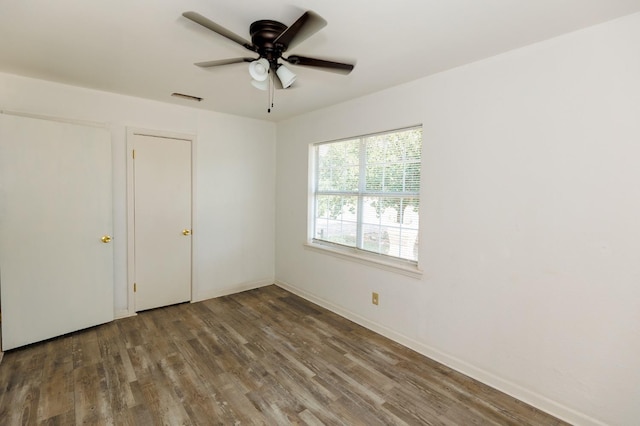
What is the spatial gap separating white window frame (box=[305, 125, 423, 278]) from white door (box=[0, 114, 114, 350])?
221 centimetres

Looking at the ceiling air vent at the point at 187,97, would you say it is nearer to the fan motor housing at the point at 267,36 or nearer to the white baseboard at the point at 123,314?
the fan motor housing at the point at 267,36

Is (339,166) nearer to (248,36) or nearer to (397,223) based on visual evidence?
(397,223)

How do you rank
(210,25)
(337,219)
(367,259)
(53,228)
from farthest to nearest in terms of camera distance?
(337,219), (367,259), (53,228), (210,25)

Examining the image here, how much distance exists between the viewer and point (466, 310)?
2.41 m

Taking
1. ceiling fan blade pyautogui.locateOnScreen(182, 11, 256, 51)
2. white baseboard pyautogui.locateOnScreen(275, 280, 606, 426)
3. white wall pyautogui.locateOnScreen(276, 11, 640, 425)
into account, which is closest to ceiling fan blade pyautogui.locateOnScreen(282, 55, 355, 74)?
ceiling fan blade pyautogui.locateOnScreen(182, 11, 256, 51)

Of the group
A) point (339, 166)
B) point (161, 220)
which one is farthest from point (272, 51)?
point (161, 220)

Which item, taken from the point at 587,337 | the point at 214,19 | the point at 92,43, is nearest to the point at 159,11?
the point at 214,19

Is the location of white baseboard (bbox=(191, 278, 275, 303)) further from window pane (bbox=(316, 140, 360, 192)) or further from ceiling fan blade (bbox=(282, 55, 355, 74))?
ceiling fan blade (bbox=(282, 55, 355, 74))

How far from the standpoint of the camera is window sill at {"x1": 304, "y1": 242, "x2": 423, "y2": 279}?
2782 millimetres

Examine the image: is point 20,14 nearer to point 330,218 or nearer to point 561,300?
point 330,218

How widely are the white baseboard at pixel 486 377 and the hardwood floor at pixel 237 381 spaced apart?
5 centimetres

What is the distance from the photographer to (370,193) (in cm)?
323

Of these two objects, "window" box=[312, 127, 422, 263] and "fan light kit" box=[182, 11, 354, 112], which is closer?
"fan light kit" box=[182, 11, 354, 112]

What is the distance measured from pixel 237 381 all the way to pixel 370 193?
2.08 m
